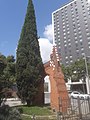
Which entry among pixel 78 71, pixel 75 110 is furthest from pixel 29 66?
pixel 78 71

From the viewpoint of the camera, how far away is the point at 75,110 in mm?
15383

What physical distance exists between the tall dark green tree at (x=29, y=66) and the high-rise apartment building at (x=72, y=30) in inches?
3149

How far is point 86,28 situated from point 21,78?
89.8 m

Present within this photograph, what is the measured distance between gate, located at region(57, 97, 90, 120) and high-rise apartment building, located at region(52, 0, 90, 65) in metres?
83.3

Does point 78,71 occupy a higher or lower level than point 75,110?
higher

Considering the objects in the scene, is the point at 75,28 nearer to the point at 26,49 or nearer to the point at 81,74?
the point at 81,74

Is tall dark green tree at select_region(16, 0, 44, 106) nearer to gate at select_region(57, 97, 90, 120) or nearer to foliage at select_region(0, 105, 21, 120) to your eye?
gate at select_region(57, 97, 90, 120)

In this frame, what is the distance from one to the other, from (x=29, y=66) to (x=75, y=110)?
651cm

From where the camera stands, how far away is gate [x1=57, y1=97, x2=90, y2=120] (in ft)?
46.6

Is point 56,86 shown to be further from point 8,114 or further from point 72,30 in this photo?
point 72,30

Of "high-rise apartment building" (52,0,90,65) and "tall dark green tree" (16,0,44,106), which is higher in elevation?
"high-rise apartment building" (52,0,90,65)

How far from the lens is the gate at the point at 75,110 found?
559 inches

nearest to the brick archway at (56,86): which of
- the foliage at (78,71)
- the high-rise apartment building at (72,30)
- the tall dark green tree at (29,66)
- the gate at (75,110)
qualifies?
the gate at (75,110)

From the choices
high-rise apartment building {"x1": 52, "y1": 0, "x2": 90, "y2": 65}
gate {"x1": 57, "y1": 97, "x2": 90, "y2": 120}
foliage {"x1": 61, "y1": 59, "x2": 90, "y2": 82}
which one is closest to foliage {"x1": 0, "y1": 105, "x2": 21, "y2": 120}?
gate {"x1": 57, "y1": 97, "x2": 90, "y2": 120}
